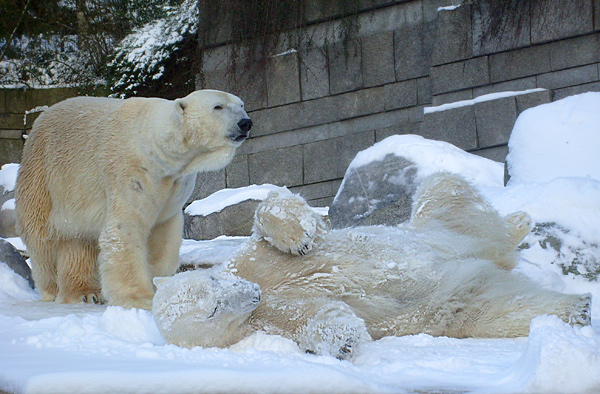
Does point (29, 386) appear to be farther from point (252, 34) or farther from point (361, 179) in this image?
point (252, 34)

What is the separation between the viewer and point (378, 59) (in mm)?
6996

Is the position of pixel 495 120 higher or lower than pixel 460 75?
lower

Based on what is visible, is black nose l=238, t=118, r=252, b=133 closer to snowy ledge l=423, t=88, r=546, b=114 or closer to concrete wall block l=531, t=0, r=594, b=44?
snowy ledge l=423, t=88, r=546, b=114


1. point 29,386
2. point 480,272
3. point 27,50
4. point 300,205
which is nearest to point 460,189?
point 480,272

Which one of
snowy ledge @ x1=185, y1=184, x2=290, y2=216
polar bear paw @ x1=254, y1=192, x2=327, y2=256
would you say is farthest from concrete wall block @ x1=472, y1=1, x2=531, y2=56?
polar bear paw @ x1=254, y1=192, x2=327, y2=256

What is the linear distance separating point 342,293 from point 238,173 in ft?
19.1

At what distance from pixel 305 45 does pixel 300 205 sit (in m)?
5.53

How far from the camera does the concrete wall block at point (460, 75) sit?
247 inches

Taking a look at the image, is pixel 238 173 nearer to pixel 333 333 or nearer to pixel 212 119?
pixel 212 119

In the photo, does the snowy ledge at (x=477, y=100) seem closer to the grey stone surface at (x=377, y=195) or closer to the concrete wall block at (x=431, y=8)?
the concrete wall block at (x=431, y=8)

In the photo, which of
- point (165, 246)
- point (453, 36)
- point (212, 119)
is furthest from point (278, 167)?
point (212, 119)

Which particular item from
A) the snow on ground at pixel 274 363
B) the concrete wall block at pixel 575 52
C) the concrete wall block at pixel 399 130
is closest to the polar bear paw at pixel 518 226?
the snow on ground at pixel 274 363

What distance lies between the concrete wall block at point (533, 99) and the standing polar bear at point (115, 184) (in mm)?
3410

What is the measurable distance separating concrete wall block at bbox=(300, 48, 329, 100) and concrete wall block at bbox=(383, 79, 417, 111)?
0.72 m
